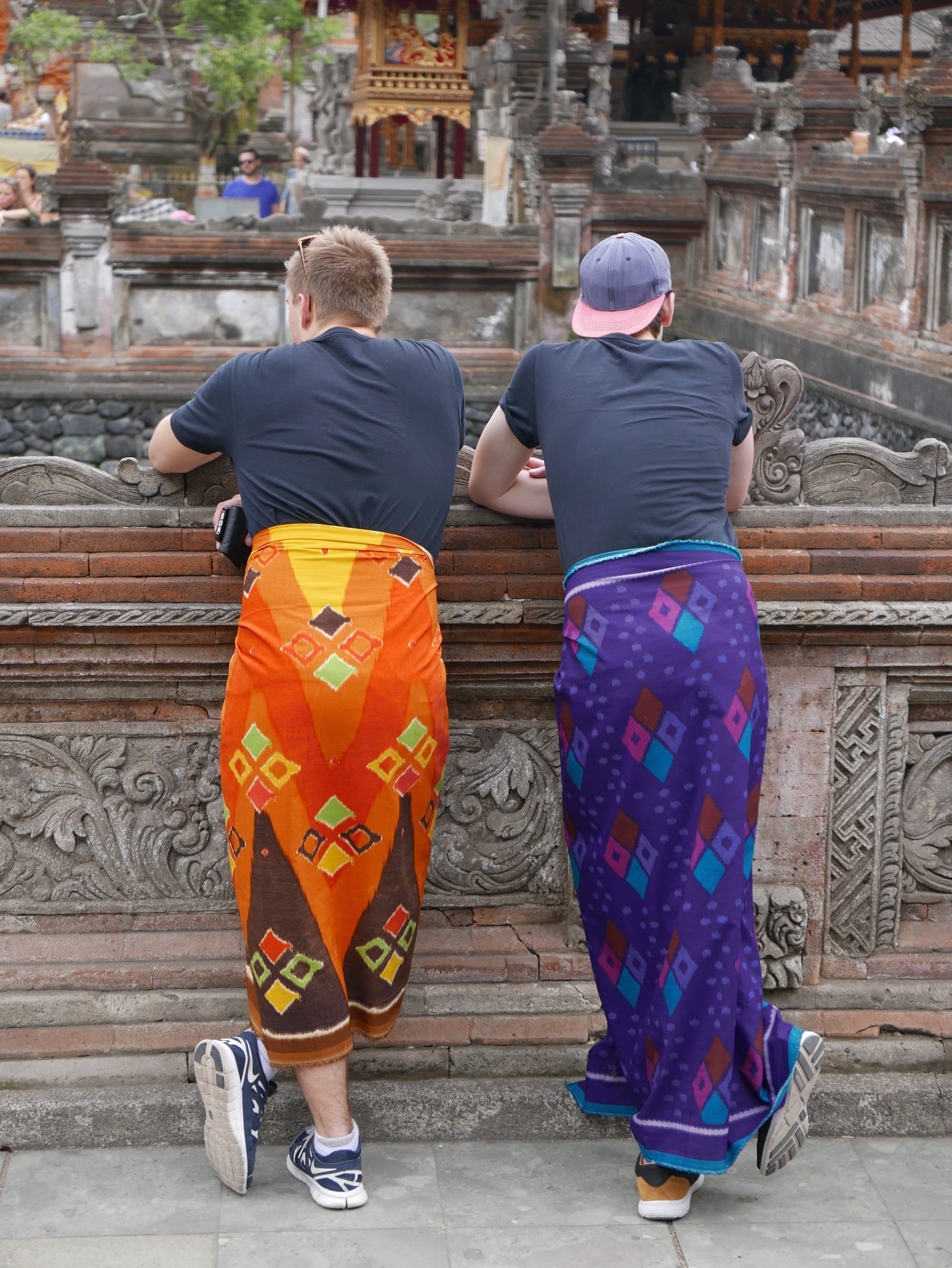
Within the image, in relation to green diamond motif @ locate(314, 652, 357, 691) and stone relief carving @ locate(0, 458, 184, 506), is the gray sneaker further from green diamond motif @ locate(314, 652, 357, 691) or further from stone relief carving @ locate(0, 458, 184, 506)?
stone relief carving @ locate(0, 458, 184, 506)

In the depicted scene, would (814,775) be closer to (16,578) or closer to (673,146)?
(16,578)

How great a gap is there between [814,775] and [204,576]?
1.47 m

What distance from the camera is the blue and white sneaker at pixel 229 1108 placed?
2895 mm

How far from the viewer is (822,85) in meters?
14.2

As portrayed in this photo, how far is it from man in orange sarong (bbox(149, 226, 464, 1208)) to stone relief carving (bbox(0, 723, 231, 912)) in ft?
1.41

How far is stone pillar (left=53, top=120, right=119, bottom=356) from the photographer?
14.1 meters

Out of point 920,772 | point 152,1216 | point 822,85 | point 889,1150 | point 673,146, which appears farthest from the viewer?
point 673,146

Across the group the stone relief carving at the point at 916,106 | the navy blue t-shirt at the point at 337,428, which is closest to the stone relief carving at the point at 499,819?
the navy blue t-shirt at the point at 337,428

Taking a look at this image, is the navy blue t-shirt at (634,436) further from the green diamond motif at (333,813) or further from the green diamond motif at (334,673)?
the green diamond motif at (333,813)

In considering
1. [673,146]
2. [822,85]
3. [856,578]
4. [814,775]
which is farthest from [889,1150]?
[673,146]

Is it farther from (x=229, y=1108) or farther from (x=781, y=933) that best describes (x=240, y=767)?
(x=781, y=933)

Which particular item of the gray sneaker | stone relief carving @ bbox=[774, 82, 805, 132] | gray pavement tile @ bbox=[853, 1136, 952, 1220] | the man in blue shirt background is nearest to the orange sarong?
the gray sneaker

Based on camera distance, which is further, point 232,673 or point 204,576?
point 204,576

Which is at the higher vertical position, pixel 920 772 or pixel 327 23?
Result: pixel 327 23
